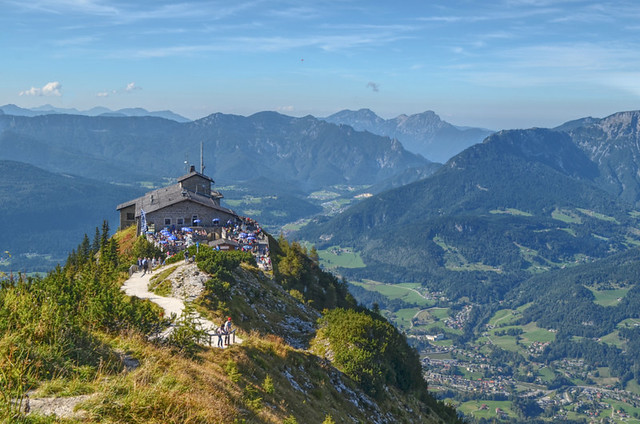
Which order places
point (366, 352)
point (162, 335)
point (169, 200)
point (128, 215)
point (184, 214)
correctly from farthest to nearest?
point (128, 215)
point (169, 200)
point (184, 214)
point (366, 352)
point (162, 335)

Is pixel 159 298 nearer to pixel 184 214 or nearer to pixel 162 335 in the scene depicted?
pixel 162 335

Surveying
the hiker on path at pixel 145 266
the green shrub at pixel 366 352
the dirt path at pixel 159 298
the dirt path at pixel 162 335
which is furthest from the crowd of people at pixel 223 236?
the green shrub at pixel 366 352

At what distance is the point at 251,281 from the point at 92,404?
117 ft

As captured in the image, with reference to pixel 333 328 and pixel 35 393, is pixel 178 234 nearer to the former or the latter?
pixel 333 328

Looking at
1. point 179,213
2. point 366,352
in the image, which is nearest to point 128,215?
point 179,213

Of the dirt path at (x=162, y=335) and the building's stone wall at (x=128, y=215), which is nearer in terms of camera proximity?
the dirt path at (x=162, y=335)

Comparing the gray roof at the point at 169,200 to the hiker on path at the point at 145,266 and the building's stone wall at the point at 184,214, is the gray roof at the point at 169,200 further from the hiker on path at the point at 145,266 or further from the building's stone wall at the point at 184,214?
the hiker on path at the point at 145,266

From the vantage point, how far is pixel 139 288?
43.2m

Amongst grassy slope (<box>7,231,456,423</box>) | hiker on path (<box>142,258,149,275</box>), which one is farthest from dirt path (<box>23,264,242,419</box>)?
A: hiker on path (<box>142,258,149,275</box>)

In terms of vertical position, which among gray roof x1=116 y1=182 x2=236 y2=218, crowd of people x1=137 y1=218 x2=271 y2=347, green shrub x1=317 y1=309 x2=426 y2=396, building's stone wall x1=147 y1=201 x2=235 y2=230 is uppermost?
gray roof x1=116 y1=182 x2=236 y2=218

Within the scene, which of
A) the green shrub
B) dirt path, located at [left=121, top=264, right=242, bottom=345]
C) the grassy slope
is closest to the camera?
the grassy slope

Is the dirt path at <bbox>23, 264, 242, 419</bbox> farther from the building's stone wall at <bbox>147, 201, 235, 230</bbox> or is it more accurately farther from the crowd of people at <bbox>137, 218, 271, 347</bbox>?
the building's stone wall at <bbox>147, 201, 235, 230</bbox>

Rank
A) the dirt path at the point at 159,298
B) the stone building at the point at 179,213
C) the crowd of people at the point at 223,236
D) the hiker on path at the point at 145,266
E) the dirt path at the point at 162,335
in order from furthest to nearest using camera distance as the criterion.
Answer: the stone building at the point at 179,213
the crowd of people at the point at 223,236
the hiker on path at the point at 145,266
the dirt path at the point at 159,298
the dirt path at the point at 162,335

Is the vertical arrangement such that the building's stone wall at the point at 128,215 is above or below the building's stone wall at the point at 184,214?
below
